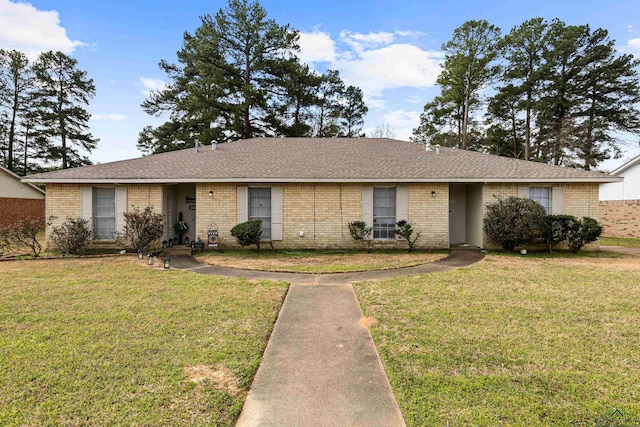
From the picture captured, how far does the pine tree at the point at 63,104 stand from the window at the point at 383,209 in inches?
1251

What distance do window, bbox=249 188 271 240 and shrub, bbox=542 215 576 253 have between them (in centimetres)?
955

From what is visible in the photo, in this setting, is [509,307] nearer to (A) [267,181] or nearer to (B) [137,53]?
(A) [267,181]

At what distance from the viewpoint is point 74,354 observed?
11.3 feet

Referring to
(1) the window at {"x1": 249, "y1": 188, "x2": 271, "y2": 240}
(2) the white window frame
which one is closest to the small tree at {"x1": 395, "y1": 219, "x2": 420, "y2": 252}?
(2) the white window frame

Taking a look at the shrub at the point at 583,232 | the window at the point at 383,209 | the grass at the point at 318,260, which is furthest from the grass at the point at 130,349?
the shrub at the point at 583,232

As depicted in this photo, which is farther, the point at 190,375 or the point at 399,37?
the point at 399,37

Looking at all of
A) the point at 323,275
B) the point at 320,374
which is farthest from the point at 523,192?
the point at 320,374

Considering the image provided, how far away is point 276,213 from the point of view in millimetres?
11023

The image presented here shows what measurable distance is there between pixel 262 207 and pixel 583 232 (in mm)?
11140

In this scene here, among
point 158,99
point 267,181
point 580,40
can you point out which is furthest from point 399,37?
point 158,99

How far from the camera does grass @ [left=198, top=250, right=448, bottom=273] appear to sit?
8.20 m

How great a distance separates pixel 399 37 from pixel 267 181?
14.1 m

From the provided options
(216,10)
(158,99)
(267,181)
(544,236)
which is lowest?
(544,236)

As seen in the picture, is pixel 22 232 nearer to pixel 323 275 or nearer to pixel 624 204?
pixel 323 275
